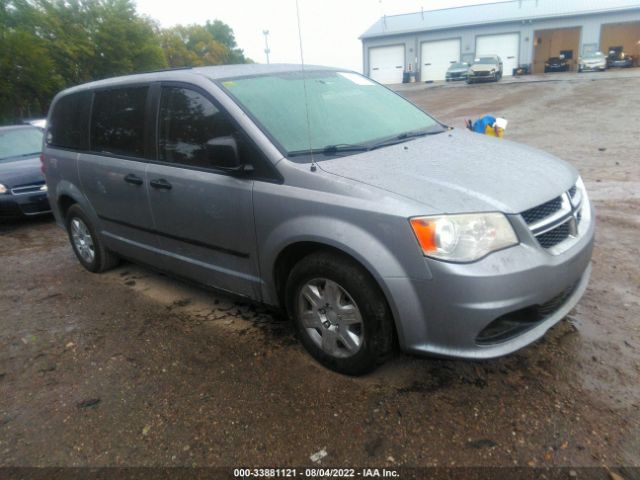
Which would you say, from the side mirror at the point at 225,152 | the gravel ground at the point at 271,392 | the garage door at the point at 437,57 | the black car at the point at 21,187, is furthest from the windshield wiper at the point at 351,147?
the garage door at the point at 437,57

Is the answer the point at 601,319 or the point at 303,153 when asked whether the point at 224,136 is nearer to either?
the point at 303,153

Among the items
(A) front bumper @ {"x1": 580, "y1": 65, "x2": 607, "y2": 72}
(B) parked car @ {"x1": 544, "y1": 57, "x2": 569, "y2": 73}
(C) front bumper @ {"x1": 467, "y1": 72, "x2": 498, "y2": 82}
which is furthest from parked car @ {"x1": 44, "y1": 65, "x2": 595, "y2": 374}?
(B) parked car @ {"x1": 544, "y1": 57, "x2": 569, "y2": 73}

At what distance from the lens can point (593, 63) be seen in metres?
32.8

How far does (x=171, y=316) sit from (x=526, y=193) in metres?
2.70

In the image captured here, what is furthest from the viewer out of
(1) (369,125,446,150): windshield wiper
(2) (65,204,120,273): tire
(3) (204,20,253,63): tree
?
(3) (204,20,253,63): tree

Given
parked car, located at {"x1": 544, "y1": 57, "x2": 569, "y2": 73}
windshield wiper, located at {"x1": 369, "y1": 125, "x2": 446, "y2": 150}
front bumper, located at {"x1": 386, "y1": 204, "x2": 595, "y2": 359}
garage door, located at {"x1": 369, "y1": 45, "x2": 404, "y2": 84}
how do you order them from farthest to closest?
garage door, located at {"x1": 369, "y1": 45, "x2": 404, "y2": 84}, parked car, located at {"x1": 544, "y1": 57, "x2": 569, "y2": 73}, windshield wiper, located at {"x1": 369, "y1": 125, "x2": 446, "y2": 150}, front bumper, located at {"x1": 386, "y1": 204, "x2": 595, "y2": 359}

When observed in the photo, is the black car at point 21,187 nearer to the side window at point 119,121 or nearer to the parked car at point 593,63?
the side window at point 119,121

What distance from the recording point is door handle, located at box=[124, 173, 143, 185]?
3804 mm

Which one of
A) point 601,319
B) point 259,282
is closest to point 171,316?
point 259,282

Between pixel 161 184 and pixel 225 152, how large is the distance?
2.89 feet

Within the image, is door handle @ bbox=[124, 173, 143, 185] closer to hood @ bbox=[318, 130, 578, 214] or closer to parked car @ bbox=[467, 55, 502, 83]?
hood @ bbox=[318, 130, 578, 214]

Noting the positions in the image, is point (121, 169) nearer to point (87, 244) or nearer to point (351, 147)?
point (87, 244)

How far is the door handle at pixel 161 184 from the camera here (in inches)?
140

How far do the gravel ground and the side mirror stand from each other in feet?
4.02
